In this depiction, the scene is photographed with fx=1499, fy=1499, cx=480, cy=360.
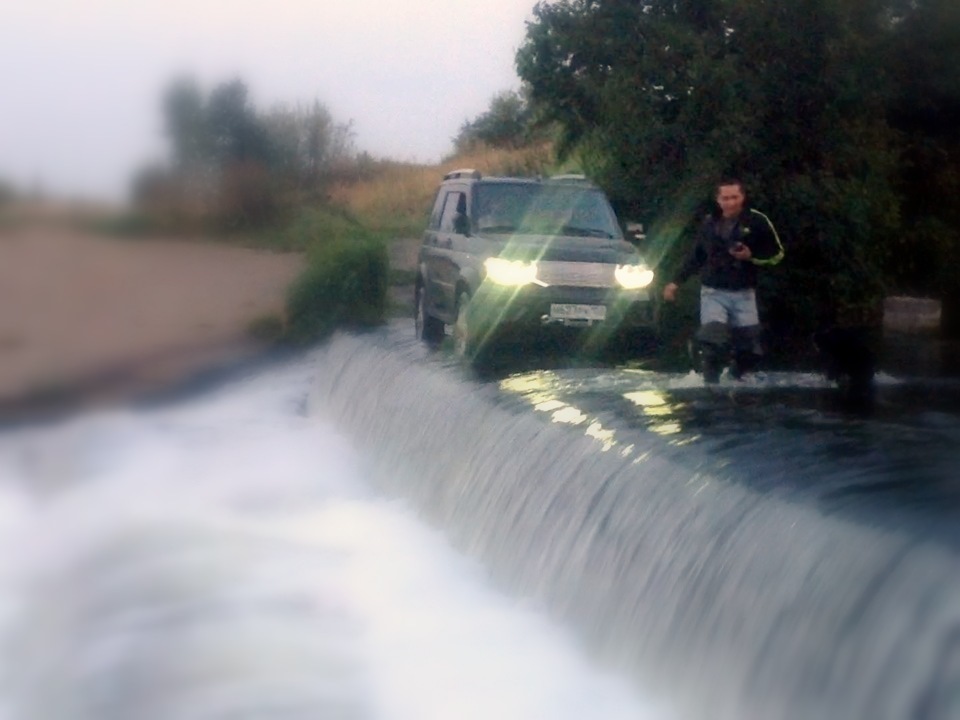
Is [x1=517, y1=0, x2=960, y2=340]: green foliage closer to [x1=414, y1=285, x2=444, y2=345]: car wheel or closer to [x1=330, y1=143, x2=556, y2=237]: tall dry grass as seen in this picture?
[x1=414, y1=285, x2=444, y2=345]: car wheel

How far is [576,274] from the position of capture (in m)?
13.5

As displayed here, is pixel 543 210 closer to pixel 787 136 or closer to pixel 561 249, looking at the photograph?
pixel 561 249

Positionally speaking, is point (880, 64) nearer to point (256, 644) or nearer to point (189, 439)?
point (189, 439)

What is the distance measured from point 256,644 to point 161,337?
10.1 m

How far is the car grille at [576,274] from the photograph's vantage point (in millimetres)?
13430

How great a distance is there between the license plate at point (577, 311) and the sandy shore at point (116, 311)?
4007 mm

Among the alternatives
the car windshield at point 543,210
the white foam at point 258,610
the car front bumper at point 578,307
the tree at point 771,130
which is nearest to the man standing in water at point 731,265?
the car front bumper at point 578,307

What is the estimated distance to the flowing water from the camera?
6117 mm

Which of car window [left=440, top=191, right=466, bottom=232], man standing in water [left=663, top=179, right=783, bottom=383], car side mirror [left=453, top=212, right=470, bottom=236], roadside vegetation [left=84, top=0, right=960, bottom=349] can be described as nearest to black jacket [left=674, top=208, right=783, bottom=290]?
man standing in water [left=663, top=179, right=783, bottom=383]

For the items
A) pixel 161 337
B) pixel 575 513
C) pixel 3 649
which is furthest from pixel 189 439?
pixel 575 513

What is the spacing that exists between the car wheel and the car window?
106 centimetres

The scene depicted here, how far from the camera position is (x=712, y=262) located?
11.2m

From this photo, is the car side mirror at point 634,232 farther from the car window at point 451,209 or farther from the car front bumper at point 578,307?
the car window at point 451,209

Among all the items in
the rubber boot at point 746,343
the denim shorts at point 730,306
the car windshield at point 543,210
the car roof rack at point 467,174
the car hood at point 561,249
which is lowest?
the rubber boot at point 746,343
